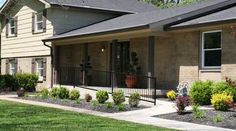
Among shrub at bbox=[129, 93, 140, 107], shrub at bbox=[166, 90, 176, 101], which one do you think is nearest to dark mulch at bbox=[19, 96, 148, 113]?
shrub at bbox=[129, 93, 140, 107]

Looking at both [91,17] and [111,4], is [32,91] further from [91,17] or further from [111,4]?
[111,4]

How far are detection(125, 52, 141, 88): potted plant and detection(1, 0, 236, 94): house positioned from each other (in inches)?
9.0

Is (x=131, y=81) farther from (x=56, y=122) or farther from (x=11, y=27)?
(x=11, y=27)

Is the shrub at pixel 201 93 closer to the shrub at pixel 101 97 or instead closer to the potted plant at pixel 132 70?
the shrub at pixel 101 97

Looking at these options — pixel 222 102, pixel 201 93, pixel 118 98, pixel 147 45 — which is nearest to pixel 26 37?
pixel 147 45

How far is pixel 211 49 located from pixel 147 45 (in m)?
4.36

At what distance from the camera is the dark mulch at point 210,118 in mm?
13172

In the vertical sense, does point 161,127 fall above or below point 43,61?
below

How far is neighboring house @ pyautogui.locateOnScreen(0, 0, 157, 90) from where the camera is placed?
28766mm

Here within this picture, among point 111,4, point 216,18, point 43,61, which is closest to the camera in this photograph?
point 216,18

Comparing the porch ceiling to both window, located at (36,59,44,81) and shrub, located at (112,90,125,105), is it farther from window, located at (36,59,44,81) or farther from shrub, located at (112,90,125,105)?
shrub, located at (112,90,125,105)

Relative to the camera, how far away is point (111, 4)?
31969 millimetres

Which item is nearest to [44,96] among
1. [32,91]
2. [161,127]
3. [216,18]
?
[32,91]

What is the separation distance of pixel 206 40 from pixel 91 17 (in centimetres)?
1162
